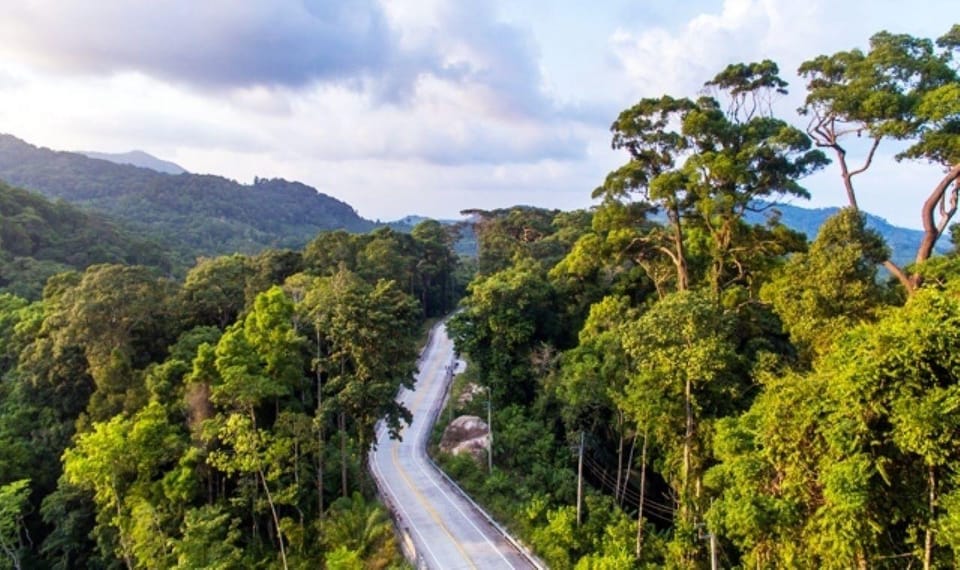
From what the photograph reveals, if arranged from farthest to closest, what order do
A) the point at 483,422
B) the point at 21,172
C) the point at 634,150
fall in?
the point at 21,172, the point at 483,422, the point at 634,150

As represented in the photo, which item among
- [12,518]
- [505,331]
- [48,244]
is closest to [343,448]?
[505,331]

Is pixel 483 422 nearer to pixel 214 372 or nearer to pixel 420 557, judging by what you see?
pixel 420 557

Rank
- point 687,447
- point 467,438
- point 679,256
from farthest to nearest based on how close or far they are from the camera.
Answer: point 467,438 < point 679,256 < point 687,447

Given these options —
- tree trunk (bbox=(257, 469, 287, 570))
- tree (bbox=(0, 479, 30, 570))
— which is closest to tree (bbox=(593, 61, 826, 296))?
tree trunk (bbox=(257, 469, 287, 570))

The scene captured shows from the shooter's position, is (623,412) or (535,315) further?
(535,315)

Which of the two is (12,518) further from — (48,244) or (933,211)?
(48,244)

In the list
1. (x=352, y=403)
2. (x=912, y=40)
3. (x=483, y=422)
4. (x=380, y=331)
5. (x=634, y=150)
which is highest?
(x=912, y=40)

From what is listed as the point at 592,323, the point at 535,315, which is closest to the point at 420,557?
the point at 592,323
